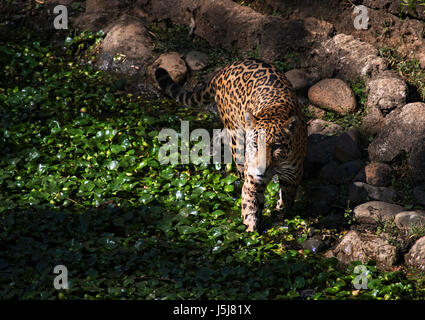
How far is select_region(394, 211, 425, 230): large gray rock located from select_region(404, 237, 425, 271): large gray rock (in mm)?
255

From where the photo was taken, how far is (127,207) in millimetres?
7270

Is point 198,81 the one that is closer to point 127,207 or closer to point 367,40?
point 367,40

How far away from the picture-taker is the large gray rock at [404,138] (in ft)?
24.7

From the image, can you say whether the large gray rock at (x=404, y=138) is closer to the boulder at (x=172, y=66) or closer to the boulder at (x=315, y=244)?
the boulder at (x=315, y=244)

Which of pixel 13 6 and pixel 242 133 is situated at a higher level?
pixel 13 6

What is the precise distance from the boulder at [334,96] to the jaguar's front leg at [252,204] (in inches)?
105

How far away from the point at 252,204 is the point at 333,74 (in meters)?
3.58

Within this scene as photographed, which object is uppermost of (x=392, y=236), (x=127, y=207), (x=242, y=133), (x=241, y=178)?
(x=242, y=133)

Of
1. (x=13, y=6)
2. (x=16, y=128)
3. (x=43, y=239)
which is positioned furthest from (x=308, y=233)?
(x=13, y=6)

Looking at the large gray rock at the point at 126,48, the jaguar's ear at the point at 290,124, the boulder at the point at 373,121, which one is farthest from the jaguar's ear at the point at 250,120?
the large gray rock at the point at 126,48

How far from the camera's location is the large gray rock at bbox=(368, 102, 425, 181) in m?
7.52

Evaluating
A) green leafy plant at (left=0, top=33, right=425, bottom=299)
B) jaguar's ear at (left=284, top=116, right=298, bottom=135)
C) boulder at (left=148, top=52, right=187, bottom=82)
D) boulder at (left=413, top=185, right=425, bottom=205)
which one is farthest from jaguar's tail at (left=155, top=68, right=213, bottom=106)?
boulder at (left=413, top=185, right=425, bottom=205)

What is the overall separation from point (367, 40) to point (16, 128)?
233 inches

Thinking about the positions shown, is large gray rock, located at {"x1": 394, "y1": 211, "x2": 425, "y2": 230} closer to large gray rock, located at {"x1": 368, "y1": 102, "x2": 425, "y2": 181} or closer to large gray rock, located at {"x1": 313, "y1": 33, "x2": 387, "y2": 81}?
large gray rock, located at {"x1": 368, "y1": 102, "x2": 425, "y2": 181}
